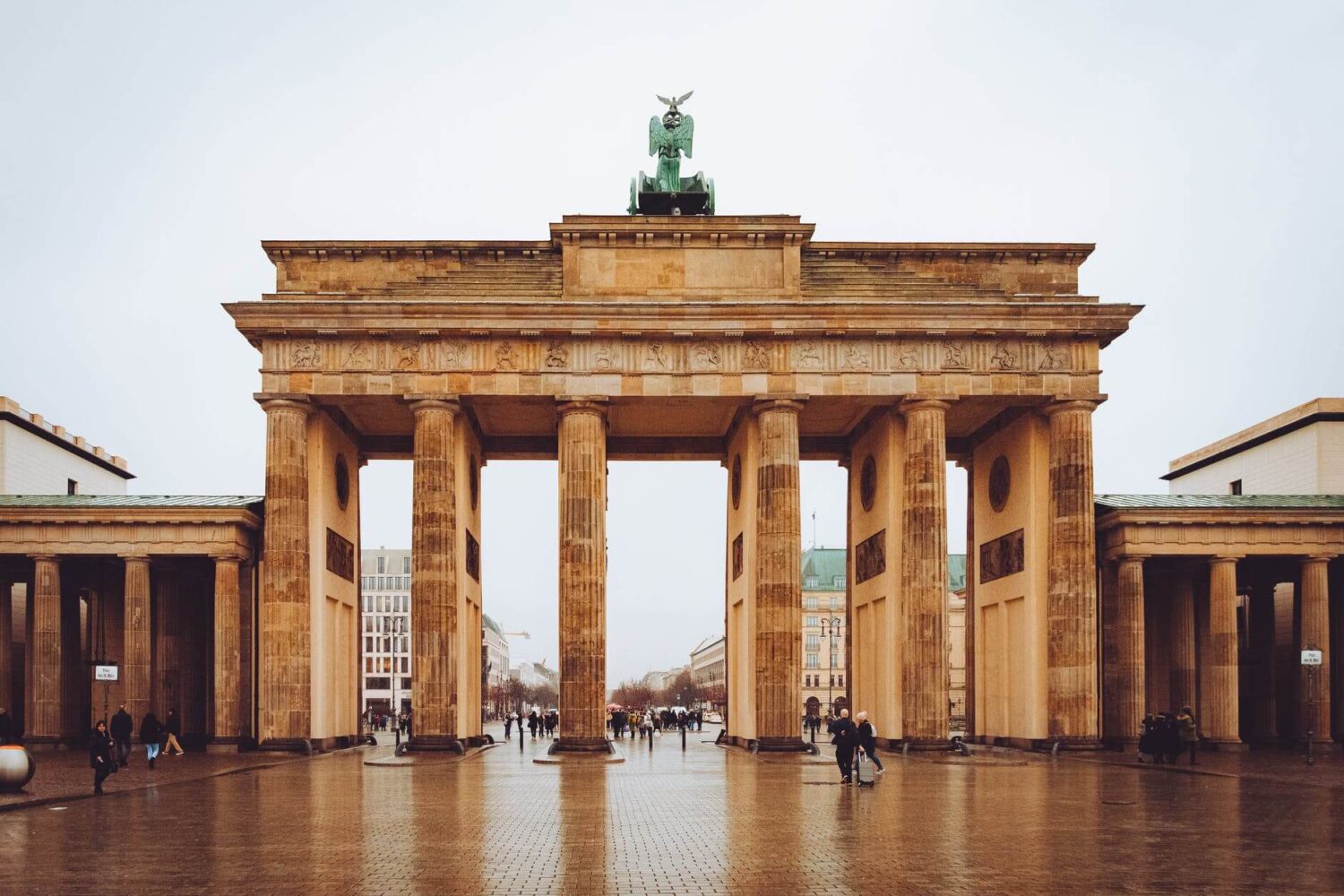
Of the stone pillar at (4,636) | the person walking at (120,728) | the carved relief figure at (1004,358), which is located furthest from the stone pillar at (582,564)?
the stone pillar at (4,636)

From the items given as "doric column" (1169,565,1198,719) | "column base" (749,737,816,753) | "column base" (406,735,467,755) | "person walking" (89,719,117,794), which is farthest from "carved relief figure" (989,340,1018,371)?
"person walking" (89,719,117,794)

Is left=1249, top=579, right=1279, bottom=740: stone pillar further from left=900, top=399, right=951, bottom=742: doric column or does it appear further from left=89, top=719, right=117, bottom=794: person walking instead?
left=89, top=719, right=117, bottom=794: person walking

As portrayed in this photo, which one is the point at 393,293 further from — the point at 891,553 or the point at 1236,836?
the point at 1236,836

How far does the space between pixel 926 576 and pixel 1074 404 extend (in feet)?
25.3

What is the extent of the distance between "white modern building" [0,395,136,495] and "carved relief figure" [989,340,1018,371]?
44099 millimetres

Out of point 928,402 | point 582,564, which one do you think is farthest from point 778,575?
point 928,402

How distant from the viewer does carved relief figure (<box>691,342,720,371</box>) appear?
47.5 meters

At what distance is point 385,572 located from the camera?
16738 cm

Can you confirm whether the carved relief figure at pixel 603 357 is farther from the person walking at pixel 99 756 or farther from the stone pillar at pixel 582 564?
the person walking at pixel 99 756

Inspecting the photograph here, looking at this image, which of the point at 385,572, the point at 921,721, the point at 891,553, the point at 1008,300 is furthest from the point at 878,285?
the point at 385,572

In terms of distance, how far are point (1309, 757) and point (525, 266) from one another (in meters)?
28.8

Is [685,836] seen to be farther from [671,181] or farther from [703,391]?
[671,181]

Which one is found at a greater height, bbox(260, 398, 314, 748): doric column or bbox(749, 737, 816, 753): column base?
bbox(260, 398, 314, 748): doric column

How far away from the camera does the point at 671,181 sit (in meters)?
52.4
